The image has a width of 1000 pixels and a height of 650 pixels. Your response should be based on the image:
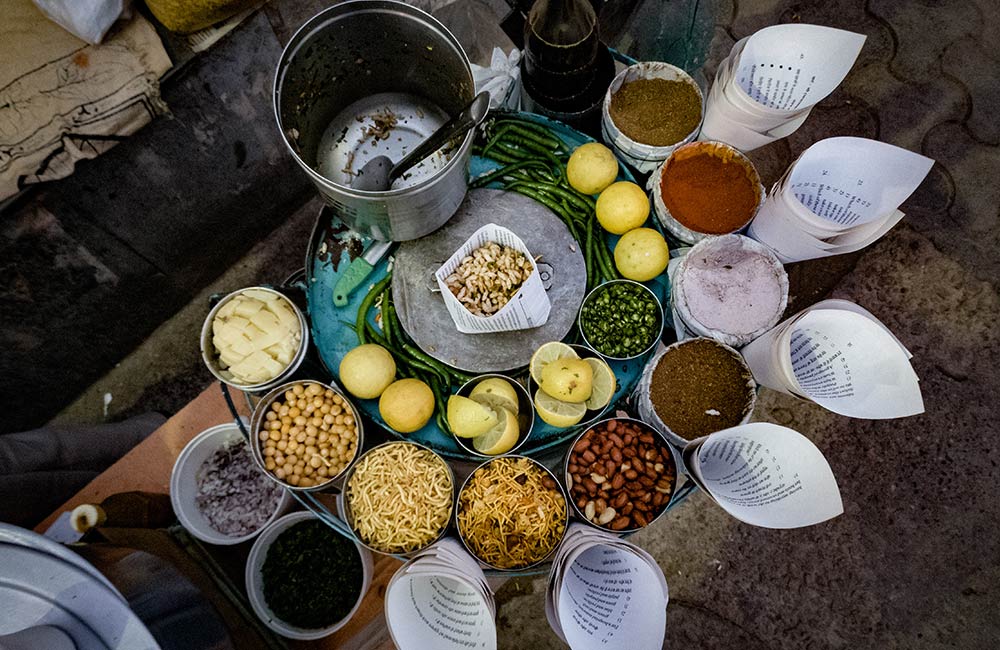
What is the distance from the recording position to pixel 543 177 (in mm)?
2131

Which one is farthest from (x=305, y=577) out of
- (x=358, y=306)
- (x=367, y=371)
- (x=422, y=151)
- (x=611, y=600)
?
(x=422, y=151)

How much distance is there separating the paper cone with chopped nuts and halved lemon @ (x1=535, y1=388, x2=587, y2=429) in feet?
0.87

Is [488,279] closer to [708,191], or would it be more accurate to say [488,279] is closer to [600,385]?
[600,385]

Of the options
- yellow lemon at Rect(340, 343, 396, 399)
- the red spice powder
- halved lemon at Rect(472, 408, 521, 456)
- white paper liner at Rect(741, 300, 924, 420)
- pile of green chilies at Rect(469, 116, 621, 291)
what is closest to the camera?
white paper liner at Rect(741, 300, 924, 420)

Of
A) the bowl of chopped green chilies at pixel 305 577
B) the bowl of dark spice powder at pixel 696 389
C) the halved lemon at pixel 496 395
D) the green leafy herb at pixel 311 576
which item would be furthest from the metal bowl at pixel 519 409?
the green leafy herb at pixel 311 576

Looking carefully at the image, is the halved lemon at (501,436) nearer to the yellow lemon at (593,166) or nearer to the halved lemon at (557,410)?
the halved lemon at (557,410)

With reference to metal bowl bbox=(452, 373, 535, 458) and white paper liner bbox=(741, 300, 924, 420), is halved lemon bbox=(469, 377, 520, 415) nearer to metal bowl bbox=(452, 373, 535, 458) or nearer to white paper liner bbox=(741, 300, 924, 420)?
metal bowl bbox=(452, 373, 535, 458)

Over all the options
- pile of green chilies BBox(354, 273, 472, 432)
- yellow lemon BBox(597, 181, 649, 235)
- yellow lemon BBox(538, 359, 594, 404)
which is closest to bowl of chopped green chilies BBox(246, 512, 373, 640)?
pile of green chilies BBox(354, 273, 472, 432)

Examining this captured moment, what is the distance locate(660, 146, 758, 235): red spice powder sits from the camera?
195cm

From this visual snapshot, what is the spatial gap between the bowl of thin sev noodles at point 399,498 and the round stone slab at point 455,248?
35 centimetres

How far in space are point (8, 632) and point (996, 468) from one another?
3764 mm

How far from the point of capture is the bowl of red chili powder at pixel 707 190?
1.95 m

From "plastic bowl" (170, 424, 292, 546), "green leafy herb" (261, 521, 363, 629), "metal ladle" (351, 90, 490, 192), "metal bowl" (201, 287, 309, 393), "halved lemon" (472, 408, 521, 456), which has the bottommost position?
"green leafy herb" (261, 521, 363, 629)

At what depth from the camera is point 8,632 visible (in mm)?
897
